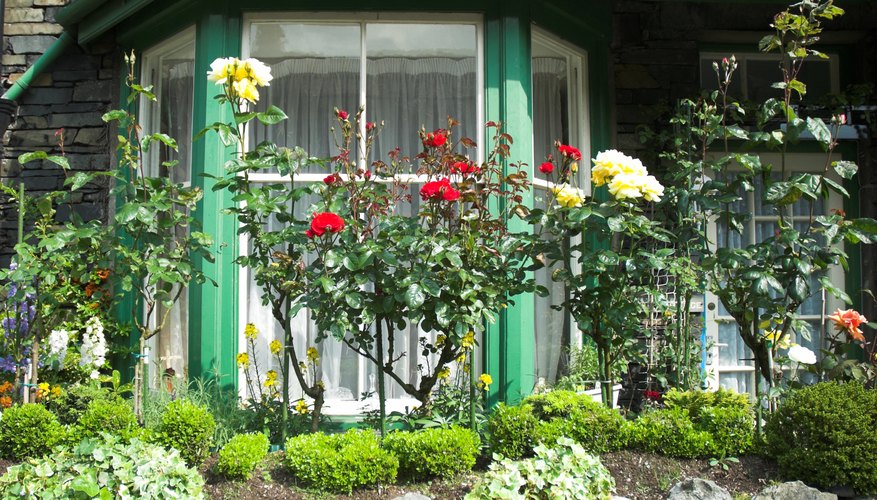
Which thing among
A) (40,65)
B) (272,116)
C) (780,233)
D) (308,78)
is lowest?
(780,233)

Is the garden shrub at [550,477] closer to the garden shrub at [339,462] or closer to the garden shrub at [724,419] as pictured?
the garden shrub at [339,462]

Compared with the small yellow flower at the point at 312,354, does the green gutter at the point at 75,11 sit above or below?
above

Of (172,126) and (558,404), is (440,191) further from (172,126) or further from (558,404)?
(172,126)

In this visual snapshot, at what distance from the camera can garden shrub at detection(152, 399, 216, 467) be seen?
12.5 ft

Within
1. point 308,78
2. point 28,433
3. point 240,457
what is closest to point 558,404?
point 240,457

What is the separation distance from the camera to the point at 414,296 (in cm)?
373

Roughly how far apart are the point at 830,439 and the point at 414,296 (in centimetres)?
195

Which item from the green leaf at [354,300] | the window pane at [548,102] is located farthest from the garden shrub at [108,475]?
the window pane at [548,102]

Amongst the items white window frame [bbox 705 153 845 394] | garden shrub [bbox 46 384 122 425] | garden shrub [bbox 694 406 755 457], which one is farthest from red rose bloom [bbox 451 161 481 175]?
white window frame [bbox 705 153 845 394]

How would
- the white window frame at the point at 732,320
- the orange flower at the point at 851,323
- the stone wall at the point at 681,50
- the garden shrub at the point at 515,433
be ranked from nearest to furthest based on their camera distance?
the garden shrub at the point at 515,433 → the orange flower at the point at 851,323 → the stone wall at the point at 681,50 → the white window frame at the point at 732,320

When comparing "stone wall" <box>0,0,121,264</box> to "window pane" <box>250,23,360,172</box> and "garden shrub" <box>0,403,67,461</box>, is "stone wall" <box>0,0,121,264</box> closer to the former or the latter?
"window pane" <box>250,23,360,172</box>

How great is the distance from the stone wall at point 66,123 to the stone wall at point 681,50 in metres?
3.48

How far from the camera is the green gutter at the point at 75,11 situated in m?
5.22

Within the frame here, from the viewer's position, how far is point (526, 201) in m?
4.96
